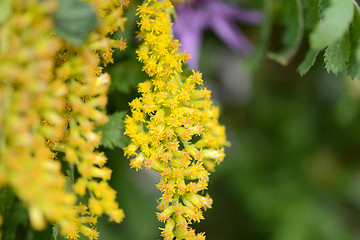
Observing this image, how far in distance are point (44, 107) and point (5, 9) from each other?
118mm

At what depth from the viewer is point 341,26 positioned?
0.57 metres

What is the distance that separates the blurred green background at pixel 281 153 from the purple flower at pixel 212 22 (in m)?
0.06

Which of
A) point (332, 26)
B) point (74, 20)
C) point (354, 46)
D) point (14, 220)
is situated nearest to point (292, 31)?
point (354, 46)

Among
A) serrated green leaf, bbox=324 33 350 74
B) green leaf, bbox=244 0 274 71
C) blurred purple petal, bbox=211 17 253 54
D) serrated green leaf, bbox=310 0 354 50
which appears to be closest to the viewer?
serrated green leaf, bbox=310 0 354 50

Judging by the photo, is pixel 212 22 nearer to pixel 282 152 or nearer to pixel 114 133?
pixel 282 152

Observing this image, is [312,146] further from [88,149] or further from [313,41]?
[88,149]

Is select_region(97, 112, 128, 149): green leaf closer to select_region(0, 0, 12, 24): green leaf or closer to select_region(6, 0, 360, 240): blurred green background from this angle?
select_region(0, 0, 12, 24): green leaf

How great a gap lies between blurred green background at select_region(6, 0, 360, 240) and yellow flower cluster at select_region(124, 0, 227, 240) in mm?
782

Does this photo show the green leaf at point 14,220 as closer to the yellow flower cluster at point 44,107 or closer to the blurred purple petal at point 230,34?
the yellow flower cluster at point 44,107

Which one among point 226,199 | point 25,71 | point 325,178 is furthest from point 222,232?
point 25,71

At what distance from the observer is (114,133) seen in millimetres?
718

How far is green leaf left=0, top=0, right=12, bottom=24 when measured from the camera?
449mm

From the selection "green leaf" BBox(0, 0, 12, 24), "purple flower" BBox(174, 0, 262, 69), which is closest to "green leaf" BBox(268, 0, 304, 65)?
"purple flower" BBox(174, 0, 262, 69)

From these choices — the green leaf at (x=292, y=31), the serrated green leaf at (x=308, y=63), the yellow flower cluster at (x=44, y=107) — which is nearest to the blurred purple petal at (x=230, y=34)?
the green leaf at (x=292, y=31)
